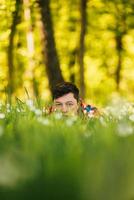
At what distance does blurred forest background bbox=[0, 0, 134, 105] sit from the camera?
2638 centimetres

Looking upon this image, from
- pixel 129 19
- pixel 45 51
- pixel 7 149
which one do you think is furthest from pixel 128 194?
pixel 129 19

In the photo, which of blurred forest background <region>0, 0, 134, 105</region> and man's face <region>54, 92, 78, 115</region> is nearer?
man's face <region>54, 92, 78, 115</region>

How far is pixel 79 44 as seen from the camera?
82.6 ft

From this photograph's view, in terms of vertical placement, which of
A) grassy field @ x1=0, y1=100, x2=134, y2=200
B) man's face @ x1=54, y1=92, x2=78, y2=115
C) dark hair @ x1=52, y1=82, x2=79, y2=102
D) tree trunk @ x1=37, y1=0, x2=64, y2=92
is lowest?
grassy field @ x1=0, y1=100, x2=134, y2=200

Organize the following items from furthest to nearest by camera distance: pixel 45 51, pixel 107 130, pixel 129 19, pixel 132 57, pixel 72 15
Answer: pixel 132 57 < pixel 72 15 < pixel 129 19 < pixel 45 51 < pixel 107 130

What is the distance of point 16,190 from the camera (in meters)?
2.38

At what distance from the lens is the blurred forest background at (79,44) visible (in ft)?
86.5

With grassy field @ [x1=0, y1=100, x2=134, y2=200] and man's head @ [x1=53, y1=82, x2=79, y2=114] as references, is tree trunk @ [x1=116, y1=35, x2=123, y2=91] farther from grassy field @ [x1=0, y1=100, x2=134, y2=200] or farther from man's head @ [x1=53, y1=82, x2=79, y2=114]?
grassy field @ [x1=0, y1=100, x2=134, y2=200]

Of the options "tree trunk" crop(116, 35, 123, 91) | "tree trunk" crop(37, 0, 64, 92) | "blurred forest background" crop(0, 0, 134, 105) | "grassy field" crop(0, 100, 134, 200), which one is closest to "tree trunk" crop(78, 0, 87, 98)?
"blurred forest background" crop(0, 0, 134, 105)

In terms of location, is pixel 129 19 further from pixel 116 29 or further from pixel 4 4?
pixel 4 4

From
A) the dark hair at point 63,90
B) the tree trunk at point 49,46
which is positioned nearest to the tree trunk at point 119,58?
the tree trunk at point 49,46

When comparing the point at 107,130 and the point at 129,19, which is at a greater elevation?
the point at 129,19

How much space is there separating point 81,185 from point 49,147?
0.42 m

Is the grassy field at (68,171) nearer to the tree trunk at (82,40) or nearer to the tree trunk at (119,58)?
the tree trunk at (82,40)
